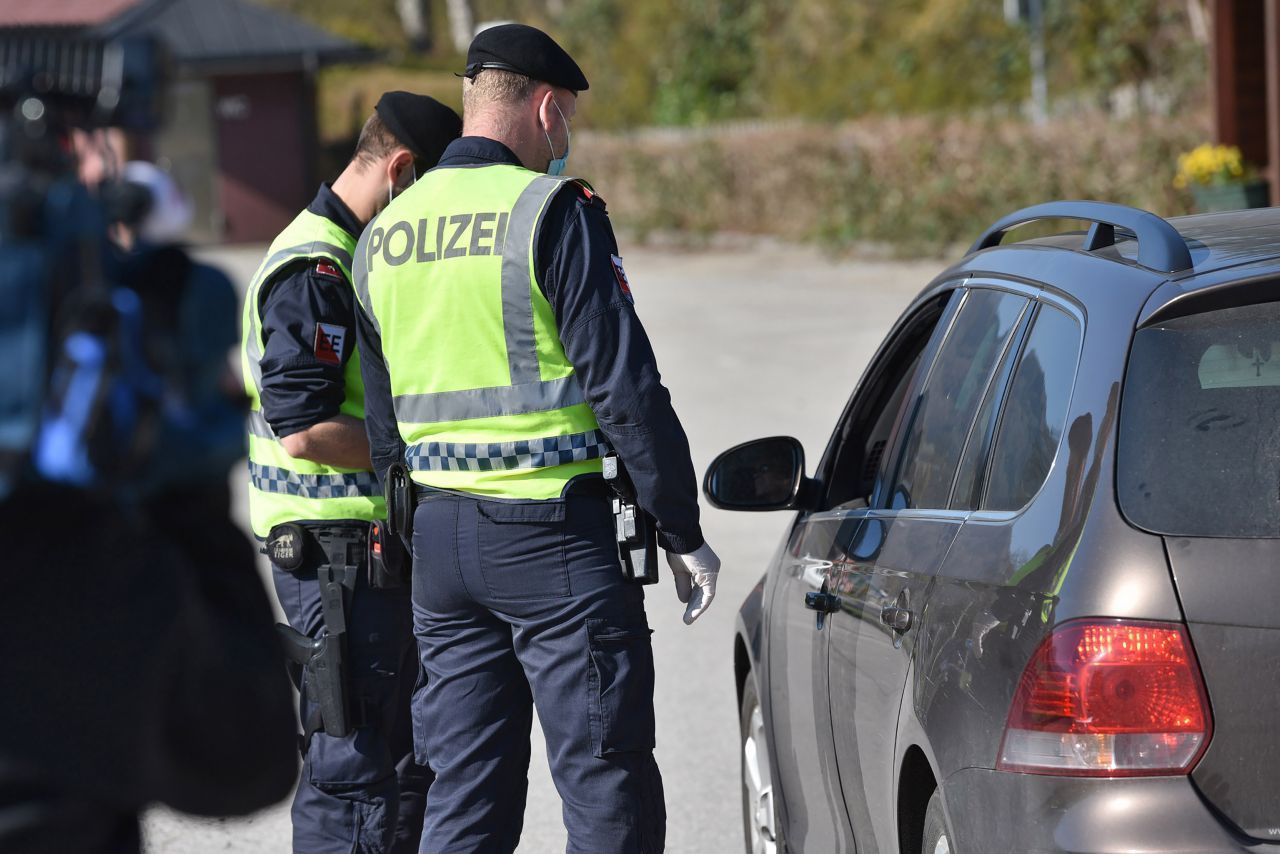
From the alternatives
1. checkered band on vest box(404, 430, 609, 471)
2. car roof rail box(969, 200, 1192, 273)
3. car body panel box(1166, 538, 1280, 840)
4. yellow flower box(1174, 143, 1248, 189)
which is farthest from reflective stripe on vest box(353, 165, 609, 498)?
yellow flower box(1174, 143, 1248, 189)

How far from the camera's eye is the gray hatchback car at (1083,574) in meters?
2.23

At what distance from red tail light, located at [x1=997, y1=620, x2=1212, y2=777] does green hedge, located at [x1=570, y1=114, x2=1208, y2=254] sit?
51.4ft

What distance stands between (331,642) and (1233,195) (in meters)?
11.9

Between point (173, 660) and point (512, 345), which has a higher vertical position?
point (512, 345)

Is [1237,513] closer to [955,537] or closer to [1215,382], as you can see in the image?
[1215,382]

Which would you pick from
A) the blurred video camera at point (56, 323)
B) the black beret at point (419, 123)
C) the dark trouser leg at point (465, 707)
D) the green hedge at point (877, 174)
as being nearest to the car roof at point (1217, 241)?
the dark trouser leg at point (465, 707)

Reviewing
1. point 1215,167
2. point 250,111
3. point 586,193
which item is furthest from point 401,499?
point 250,111

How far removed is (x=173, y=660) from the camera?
1.68m

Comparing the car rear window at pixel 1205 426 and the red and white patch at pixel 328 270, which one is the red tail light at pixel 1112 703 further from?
the red and white patch at pixel 328 270

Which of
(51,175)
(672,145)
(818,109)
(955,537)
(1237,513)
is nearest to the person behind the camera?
(51,175)

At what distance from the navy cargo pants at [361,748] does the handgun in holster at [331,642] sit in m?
0.02

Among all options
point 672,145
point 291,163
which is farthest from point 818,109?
point 291,163

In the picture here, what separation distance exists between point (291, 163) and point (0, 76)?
33741 mm

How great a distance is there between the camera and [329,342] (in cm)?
362
